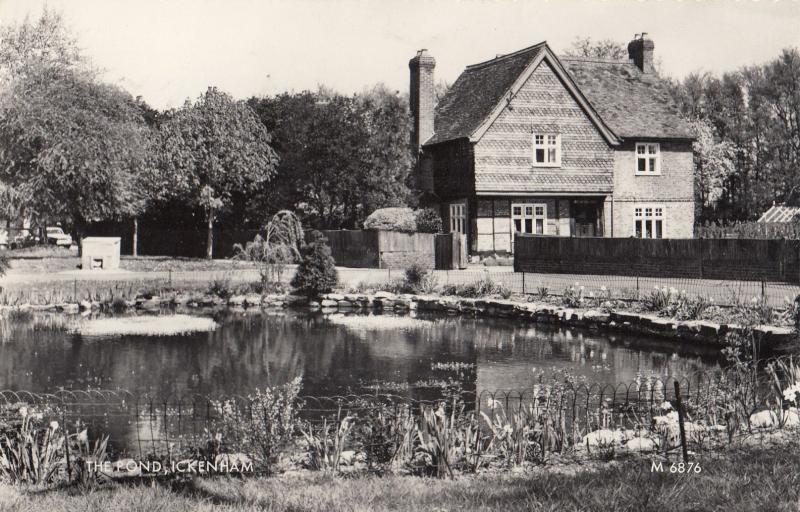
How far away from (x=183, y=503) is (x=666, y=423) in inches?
183

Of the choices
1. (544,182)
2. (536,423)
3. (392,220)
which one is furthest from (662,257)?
(536,423)

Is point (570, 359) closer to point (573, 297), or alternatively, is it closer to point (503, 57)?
point (573, 297)

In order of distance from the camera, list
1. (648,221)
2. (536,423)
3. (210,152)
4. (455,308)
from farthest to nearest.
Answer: (648,221) < (210,152) < (455,308) < (536,423)

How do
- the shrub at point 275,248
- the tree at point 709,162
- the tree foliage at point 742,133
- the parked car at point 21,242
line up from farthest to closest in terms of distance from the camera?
the tree at point 709,162 < the parked car at point 21,242 < the tree foliage at point 742,133 < the shrub at point 275,248

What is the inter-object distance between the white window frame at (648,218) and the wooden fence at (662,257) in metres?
11.3

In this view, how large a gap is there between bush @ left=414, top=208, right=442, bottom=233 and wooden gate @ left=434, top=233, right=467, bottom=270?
2.38 metres

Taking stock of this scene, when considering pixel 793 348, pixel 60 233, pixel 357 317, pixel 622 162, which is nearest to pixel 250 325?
pixel 357 317

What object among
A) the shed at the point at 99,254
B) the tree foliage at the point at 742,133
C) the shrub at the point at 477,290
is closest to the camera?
the shrub at the point at 477,290

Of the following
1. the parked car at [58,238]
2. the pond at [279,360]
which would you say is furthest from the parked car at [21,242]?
the pond at [279,360]

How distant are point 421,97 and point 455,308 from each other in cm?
1927

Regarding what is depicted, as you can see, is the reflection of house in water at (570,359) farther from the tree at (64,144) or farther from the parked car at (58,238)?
the parked car at (58,238)

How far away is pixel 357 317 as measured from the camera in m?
23.9

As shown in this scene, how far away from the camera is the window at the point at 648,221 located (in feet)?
138

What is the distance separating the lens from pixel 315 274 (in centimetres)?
2714
